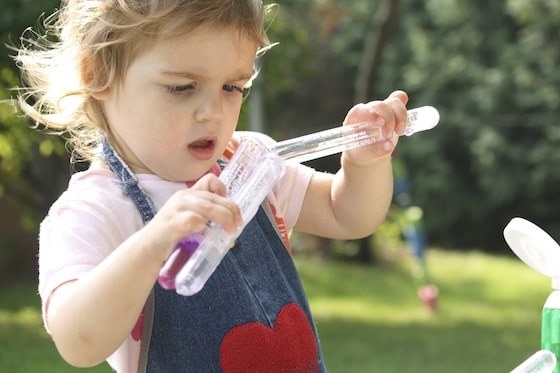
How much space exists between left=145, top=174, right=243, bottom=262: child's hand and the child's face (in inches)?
9.2

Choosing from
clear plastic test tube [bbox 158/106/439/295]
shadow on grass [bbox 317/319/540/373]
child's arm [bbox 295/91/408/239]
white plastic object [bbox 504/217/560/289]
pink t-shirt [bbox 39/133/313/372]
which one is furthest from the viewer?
shadow on grass [bbox 317/319/540/373]

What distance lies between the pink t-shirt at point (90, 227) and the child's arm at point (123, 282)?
46 mm

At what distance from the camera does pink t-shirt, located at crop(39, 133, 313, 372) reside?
146cm

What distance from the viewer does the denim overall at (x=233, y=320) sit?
1564mm

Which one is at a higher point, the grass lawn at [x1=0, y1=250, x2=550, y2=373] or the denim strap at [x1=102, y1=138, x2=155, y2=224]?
the grass lawn at [x1=0, y1=250, x2=550, y2=373]

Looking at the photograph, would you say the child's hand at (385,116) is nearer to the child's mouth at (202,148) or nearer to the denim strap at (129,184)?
the child's mouth at (202,148)

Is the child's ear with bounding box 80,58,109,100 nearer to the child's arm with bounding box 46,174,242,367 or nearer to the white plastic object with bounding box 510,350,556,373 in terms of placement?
the child's arm with bounding box 46,174,242,367

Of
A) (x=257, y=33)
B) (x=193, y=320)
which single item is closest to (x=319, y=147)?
(x=257, y=33)

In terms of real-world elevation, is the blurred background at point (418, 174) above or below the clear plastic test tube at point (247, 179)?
above

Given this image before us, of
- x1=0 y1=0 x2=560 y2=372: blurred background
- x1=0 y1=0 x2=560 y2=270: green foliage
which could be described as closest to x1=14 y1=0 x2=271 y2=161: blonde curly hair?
x1=0 y1=0 x2=560 y2=372: blurred background

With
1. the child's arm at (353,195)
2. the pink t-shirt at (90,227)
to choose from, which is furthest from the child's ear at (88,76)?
the child's arm at (353,195)

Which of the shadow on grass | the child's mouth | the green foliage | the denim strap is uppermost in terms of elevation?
the green foliage

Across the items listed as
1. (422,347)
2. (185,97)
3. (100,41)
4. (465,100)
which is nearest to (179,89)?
(185,97)

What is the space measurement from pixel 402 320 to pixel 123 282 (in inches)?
296
